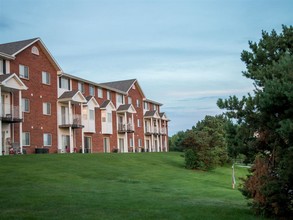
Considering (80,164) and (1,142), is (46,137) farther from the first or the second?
(80,164)

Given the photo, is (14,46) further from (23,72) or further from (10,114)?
(10,114)

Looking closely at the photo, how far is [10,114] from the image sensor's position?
110ft

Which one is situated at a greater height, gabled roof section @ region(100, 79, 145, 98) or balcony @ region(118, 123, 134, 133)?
gabled roof section @ region(100, 79, 145, 98)

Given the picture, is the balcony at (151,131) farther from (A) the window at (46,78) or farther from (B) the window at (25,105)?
(B) the window at (25,105)

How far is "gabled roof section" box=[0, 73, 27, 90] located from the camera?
3208 cm

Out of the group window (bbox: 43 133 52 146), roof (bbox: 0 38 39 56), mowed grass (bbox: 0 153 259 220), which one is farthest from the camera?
window (bbox: 43 133 52 146)

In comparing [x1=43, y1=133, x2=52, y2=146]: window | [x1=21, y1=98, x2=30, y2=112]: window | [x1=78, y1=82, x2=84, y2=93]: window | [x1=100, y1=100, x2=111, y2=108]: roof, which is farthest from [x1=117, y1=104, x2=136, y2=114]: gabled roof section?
[x1=21, y1=98, x2=30, y2=112]: window

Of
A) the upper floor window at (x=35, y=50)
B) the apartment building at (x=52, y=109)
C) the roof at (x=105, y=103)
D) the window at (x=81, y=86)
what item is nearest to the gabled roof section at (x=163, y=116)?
the apartment building at (x=52, y=109)

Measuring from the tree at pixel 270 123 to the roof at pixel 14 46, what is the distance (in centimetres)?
2734

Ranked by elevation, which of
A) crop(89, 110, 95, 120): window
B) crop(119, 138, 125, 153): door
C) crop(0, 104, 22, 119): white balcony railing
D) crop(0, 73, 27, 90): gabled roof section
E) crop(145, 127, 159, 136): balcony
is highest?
crop(0, 73, 27, 90): gabled roof section

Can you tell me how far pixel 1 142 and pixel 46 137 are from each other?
7.27 meters

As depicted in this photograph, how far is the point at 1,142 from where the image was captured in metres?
32.7

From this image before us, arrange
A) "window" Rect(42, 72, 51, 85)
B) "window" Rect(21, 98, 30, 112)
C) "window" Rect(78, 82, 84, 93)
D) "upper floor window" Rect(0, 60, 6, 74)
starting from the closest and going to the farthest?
1. "upper floor window" Rect(0, 60, 6, 74)
2. "window" Rect(21, 98, 30, 112)
3. "window" Rect(42, 72, 51, 85)
4. "window" Rect(78, 82, 84, 93)

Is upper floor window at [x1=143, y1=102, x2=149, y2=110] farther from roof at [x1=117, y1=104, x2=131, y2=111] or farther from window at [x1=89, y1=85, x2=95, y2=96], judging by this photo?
window at [x1=89, y1=85, x2=95, y2=96]
